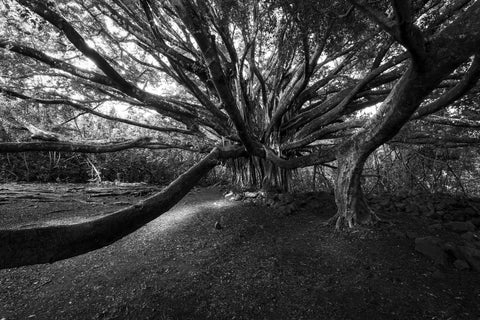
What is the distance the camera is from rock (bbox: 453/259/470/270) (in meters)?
1.68

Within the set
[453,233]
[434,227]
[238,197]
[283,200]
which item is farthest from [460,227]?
[238,197]

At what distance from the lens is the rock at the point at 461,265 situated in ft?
5.52

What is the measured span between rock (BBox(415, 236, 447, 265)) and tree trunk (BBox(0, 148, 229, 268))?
218 cm

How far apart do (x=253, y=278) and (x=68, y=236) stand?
1.32 metres

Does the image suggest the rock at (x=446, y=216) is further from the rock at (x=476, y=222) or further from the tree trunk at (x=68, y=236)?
the tree trunk at (x=68, y=236)

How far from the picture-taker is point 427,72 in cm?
141

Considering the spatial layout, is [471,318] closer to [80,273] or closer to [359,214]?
[359,214]

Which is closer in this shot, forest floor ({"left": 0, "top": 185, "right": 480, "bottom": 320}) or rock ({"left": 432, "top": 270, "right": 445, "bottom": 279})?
forest floor ({"left": 0, "top": 185, "right": 480, "bottom": 320})

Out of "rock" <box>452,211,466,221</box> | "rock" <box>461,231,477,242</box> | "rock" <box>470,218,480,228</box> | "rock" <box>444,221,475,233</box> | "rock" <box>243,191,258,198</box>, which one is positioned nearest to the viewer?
"rock" <box>461,231,477,242</box>

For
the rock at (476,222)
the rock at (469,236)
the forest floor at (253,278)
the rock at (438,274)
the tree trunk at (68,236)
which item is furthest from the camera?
the rock at (476,222)

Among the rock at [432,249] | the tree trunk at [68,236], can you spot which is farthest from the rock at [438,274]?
the tree trunk at [68,236]

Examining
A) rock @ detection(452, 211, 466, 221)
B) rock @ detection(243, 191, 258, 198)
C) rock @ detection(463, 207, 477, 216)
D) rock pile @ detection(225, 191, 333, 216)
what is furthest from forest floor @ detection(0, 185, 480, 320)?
rock @ detection(243, 191, 258, 198)

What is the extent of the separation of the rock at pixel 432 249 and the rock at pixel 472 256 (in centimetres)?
13

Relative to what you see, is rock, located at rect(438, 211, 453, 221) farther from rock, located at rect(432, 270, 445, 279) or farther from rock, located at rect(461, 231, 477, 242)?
rock, located at rect(432, 270, 445, 279)
